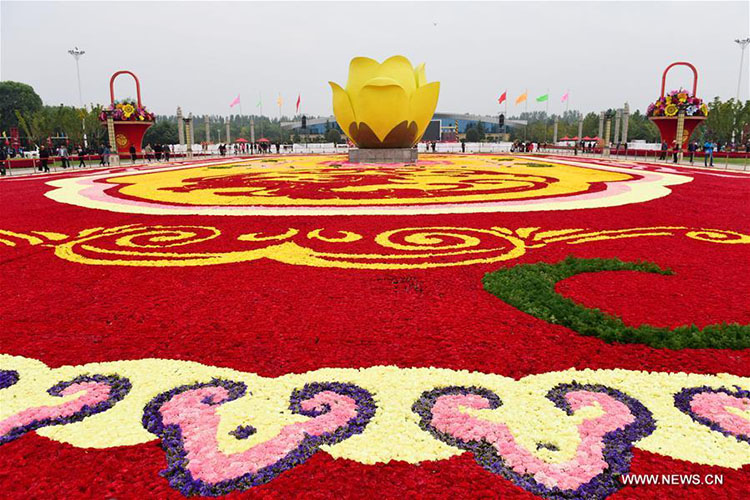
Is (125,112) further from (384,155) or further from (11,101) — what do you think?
(11,101)

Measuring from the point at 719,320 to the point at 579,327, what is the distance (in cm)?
112

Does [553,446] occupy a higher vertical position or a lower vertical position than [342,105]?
lower

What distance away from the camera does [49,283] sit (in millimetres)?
4844

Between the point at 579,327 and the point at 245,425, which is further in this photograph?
the point at 579,327

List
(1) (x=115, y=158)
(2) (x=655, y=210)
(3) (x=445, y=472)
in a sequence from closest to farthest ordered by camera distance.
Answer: (3) (x=445, y=472)
(2) (x=655, y=210)
(1) (x=115, y=158)

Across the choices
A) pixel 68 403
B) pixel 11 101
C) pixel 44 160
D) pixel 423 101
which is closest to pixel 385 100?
pixel 423 101

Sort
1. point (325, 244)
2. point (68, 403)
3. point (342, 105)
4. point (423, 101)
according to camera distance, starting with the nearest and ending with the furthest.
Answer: point (68, 403)
point (325, 244)
point (423, 101)
point (342, 105)

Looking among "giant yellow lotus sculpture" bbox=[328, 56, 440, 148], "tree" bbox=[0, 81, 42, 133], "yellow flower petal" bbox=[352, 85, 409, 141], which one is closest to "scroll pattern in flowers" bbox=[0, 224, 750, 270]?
"yellow flower petal" bbox=[352, 85, 409, 141]

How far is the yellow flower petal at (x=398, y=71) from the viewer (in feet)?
72.4

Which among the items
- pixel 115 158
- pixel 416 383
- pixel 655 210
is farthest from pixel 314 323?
pixel 115 158

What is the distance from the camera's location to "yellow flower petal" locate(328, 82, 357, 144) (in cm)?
2275

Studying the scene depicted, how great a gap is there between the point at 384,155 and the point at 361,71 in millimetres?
3863

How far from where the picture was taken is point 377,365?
3.11 metres

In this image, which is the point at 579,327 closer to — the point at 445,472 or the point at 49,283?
the point at 445,472
